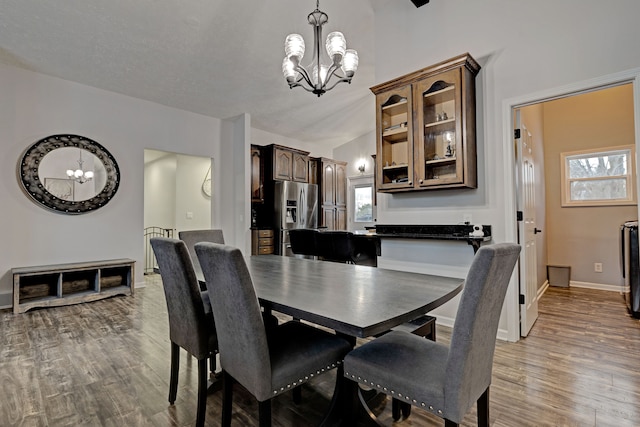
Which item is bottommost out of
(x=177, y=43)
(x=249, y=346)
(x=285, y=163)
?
(x=249, y=346)

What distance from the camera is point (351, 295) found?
139 cm

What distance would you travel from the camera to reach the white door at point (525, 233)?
276cm

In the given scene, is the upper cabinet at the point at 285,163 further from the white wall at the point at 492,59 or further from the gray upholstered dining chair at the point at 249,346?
the gray upholstered dining chair at the point at 249,346

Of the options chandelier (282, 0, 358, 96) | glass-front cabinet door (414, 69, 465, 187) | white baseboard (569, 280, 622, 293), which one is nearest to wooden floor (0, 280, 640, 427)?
white baseboard (569, 280, 622, 293)

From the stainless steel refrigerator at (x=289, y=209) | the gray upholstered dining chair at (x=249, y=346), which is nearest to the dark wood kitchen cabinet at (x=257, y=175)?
the stainless steel refrigerator at (x=289, y=209)

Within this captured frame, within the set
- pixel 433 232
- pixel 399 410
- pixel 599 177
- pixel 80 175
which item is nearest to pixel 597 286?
pixel 599 177

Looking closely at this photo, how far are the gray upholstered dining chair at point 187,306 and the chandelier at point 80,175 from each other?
11.4ft

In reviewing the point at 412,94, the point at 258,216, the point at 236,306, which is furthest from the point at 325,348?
the point at 258,216

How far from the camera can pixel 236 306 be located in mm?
1205

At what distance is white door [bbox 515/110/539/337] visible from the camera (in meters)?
2.76

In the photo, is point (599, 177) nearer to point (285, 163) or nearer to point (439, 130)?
point (439, 130)

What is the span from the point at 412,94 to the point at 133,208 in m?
4.28

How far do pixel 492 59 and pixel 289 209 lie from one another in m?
3.91

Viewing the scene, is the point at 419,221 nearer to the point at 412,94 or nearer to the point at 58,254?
the point at 412,94
